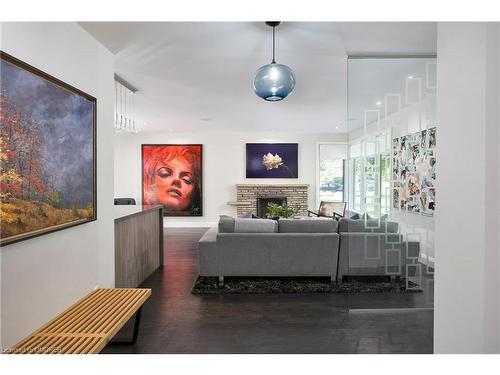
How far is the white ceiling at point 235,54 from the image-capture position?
2717 millimetres

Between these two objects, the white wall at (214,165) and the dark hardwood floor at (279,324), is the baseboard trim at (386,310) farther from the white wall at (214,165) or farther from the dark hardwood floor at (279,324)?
the white wall at (214,165)

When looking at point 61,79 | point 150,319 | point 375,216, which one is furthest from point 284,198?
point 61,79

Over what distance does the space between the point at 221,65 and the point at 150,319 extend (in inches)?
101

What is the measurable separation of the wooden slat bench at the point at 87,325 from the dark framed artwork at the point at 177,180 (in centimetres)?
623

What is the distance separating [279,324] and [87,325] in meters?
1.49

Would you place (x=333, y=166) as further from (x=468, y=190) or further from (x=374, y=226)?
(x=468, y=190)

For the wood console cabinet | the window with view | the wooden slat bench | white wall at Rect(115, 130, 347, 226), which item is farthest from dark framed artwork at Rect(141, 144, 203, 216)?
the wooden slat bench

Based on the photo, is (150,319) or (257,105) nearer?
(150,319)

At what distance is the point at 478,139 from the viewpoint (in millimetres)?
1133

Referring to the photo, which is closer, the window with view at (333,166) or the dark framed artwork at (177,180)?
the dark framed artwork at (177,180)

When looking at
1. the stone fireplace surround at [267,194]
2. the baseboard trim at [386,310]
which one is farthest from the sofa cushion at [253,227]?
the stone fireplace surround at [267,194]

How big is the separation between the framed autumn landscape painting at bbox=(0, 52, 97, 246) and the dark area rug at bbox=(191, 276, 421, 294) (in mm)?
1744

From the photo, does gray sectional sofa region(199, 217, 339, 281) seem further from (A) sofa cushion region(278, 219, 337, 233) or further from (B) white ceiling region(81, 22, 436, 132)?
(B) white ceiling region(81, 22, 436, 132)
